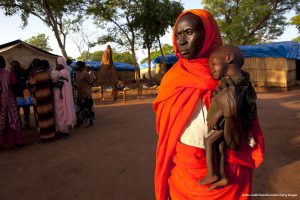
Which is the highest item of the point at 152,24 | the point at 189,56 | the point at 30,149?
the point at 152,24

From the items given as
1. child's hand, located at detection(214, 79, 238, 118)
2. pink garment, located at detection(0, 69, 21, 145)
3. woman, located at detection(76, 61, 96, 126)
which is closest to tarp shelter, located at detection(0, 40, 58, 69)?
woman, located at detection(76, 61, 96, 126)

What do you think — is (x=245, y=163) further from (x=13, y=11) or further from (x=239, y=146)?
(x=13, y=11)

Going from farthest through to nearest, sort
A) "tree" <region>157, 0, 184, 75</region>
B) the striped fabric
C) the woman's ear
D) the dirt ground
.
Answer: "tree" <region>157, 0, 184, 75</region>, the striped fabric, the dirt ground, the woman's ear

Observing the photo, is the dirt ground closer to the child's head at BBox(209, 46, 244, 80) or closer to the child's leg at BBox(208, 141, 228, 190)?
the child's leg at BBox(208, 141, 228, 190)

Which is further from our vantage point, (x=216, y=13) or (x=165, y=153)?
(x=216, y=13)

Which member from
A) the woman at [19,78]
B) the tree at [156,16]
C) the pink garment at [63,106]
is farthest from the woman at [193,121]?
the tree at [156,16]

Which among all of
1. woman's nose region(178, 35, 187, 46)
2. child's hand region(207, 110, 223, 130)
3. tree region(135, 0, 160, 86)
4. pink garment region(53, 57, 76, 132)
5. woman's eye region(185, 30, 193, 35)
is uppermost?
tree region(135, 0, 160, 86)

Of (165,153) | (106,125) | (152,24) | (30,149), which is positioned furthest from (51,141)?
(152,24)

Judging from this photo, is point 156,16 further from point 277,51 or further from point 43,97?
point 43,97

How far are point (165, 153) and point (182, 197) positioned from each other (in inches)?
10.0

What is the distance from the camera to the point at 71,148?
5.31m

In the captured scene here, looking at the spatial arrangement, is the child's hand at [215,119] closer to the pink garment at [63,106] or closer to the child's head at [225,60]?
the child's head at [225,60]

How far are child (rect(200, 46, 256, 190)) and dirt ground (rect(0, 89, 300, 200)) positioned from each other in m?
2.06

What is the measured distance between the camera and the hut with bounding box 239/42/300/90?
14.1 metres
